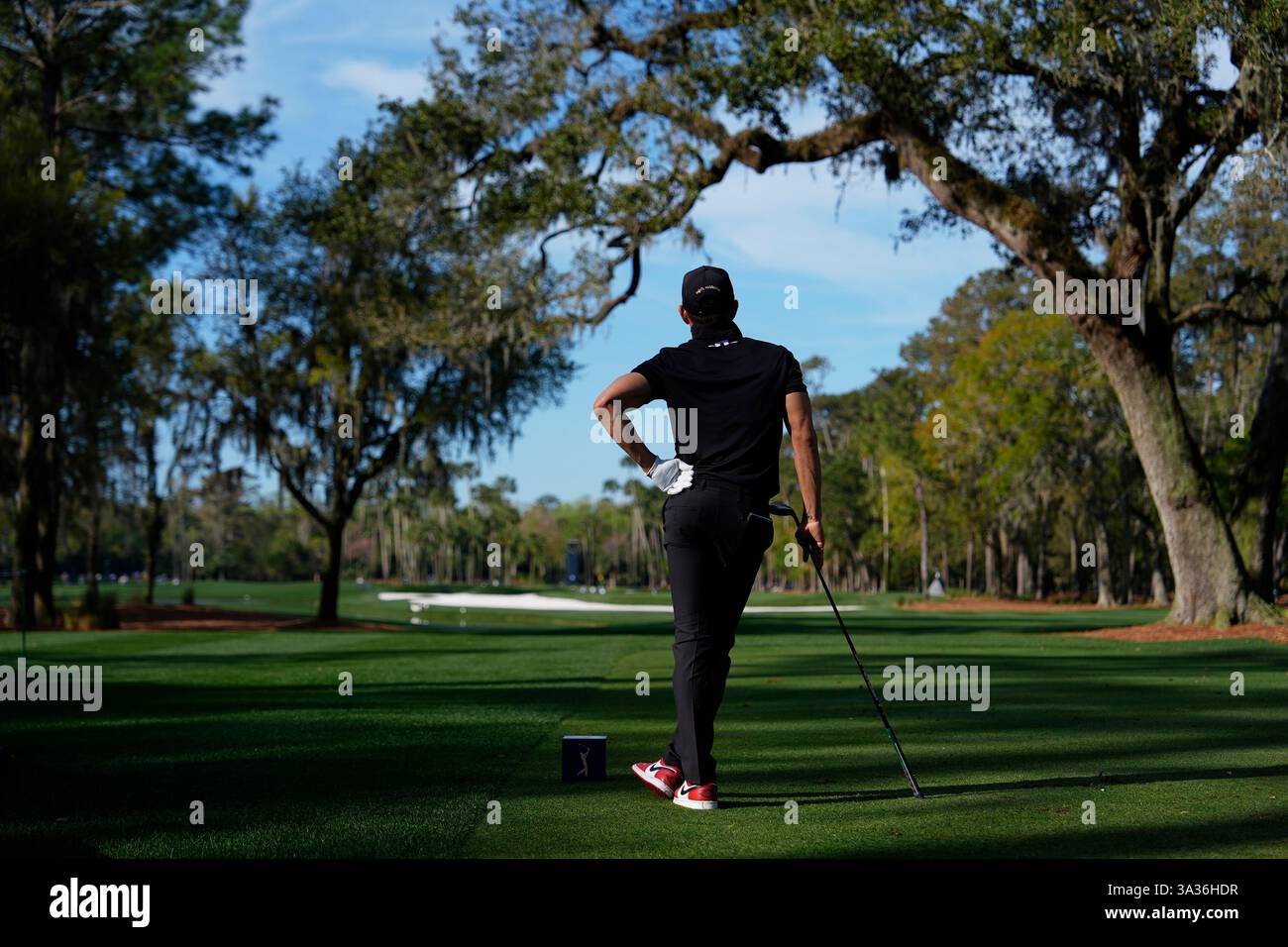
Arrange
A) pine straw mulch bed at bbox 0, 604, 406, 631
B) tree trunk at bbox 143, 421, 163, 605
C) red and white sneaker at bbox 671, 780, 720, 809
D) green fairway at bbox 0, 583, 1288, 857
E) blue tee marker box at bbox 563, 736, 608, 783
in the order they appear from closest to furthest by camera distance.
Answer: green fairway at bbox 0, 583, 1288, 857 → red and white sneaker at bbox 671, 780, 720, 809 → blue tee marker box at bbox 563, 736, 608, 783 → pine straw mulch bed at bbox 0, 604, 406, 631 → tree trunk at bbox 143, 421, 163, 605

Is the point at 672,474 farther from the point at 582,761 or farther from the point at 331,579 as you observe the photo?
the point at 331,579

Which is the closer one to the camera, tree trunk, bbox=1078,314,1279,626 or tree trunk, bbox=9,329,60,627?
tree trunk, bbox=1078,314,1279,626

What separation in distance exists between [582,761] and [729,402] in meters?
2.18

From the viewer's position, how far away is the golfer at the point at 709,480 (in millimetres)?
6254

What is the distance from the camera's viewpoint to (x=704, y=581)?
247 inches

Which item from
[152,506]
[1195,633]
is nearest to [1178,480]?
[1195,633]

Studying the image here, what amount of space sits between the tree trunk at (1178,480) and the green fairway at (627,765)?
5.77 meters

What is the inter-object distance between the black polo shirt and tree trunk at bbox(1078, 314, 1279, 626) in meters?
17.2

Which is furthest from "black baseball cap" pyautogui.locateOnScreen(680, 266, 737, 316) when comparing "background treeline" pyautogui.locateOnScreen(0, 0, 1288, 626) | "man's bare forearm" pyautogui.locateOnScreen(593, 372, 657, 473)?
"background treeline" pyautogui.locateOnScreen(0, 0, 1288, 626)

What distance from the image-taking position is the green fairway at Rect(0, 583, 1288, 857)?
5484mm

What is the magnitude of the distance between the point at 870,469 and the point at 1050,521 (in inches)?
719

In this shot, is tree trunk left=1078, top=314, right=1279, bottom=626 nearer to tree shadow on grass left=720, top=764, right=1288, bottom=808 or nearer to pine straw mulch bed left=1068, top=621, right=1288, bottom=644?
pine straw mulch bed left=1068, top=621, right=1288, bottom=644

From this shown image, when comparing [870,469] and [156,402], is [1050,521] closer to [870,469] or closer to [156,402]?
[870,469]

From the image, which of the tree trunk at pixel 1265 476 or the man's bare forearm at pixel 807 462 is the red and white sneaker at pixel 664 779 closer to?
the man's bare forearm at pixel 807 462
